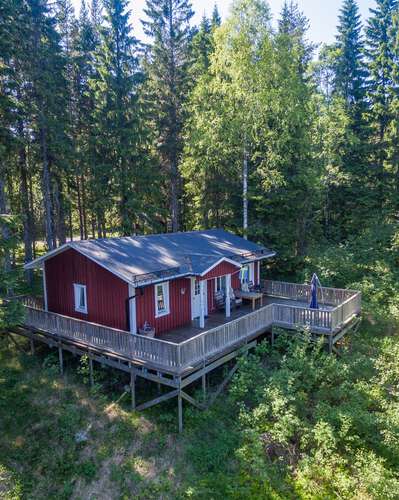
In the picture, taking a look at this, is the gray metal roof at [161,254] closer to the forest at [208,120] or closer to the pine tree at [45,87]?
the forest at [208,120]

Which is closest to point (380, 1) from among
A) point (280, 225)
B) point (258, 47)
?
A: point (258, 47)

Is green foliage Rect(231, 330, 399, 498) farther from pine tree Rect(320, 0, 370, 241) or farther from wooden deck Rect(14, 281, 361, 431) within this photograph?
pine tree Rect(320, 0, 370, 241)

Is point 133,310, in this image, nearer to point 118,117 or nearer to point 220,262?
point 220,262

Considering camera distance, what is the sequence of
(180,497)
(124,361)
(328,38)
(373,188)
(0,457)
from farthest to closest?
1. (328,38)
2. (373,188)
3. (124,361)
4. (0,457)
5. (180,497)

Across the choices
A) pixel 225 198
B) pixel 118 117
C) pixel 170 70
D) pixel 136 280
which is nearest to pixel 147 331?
pixel 136 280

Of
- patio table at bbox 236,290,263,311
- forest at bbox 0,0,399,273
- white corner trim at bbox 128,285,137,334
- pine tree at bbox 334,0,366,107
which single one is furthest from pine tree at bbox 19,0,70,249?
pine tree at bbox 334,0,366,107

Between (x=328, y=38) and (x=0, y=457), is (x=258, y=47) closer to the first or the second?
(x=328, y=38)

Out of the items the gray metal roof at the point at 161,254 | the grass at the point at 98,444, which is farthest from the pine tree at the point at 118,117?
the grass at the point at 98,444
